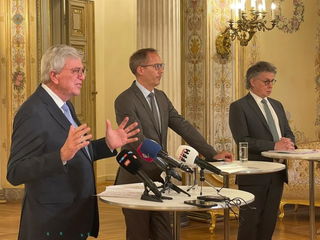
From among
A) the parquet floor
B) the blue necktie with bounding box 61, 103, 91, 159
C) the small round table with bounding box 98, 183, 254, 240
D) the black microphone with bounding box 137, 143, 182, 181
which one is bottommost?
the parquet floor

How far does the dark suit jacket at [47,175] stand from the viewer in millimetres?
3090

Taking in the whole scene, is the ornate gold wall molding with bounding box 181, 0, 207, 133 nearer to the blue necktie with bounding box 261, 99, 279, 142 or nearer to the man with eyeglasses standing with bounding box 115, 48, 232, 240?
the blue necktie with bounding box 261, 99, 279, 142

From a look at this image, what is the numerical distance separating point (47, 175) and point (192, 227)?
411 centimetres

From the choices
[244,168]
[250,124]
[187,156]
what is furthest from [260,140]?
[187,156]

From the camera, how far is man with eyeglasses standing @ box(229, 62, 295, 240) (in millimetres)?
5156

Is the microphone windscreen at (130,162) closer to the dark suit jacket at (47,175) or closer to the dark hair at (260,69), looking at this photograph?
the dark suit jacket at (47,175)

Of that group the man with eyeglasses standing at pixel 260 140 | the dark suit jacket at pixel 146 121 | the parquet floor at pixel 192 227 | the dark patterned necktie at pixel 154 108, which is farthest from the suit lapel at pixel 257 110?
the parquet floor at pixel 192 227

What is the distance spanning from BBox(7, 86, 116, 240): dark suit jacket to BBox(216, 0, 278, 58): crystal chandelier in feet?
13.3

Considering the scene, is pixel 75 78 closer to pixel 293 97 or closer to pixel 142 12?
pixel 142 12

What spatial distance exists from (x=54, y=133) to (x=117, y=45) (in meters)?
8.10

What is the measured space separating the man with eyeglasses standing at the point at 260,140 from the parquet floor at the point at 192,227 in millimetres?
1429

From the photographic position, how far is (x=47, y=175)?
308cm

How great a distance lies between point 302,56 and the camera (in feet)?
27.9

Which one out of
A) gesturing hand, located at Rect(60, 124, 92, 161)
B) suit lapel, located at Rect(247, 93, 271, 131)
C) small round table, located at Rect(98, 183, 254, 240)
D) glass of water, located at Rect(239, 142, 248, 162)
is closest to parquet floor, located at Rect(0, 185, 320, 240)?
suit lapel, located at Rect(247, 93, 271, 131)
